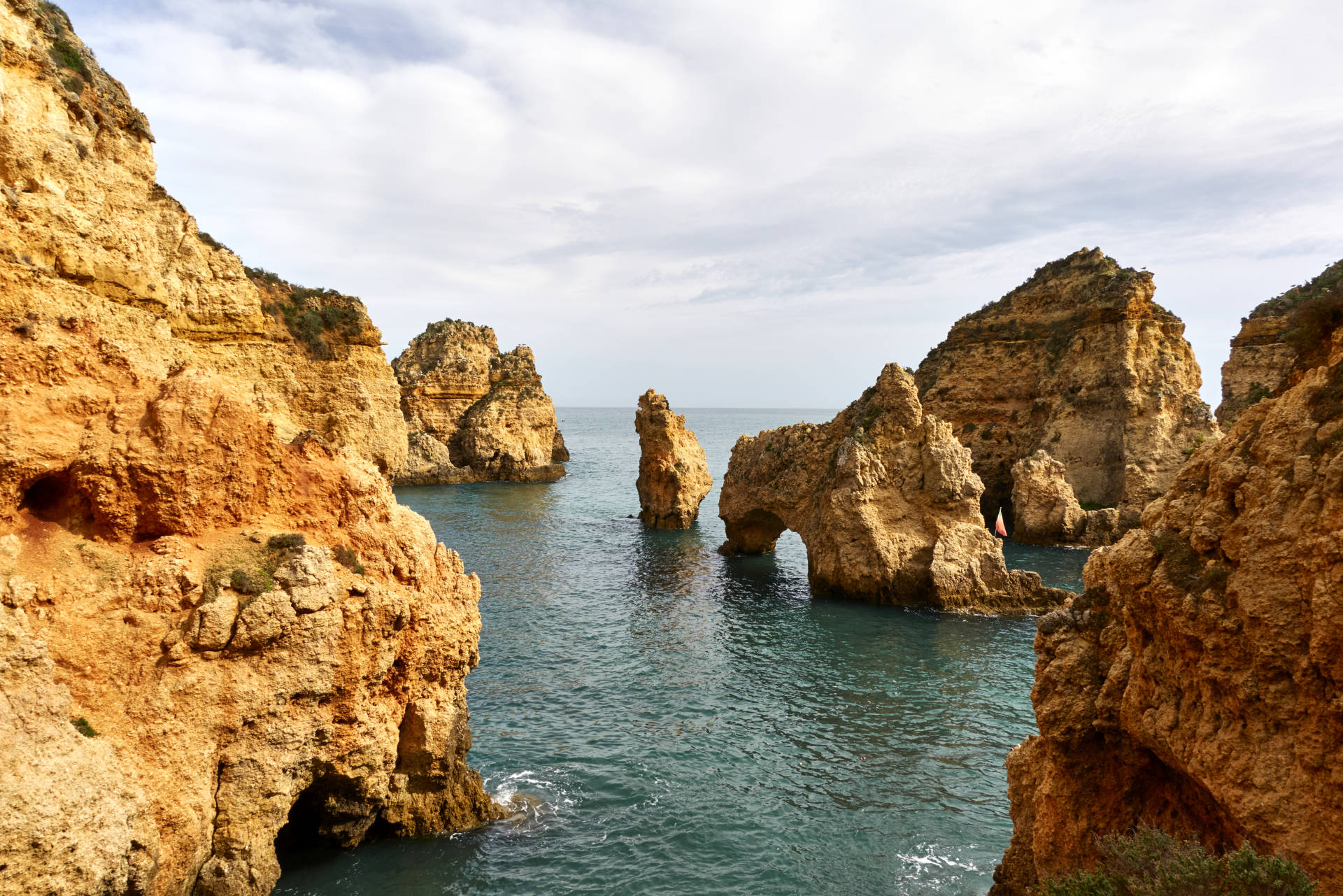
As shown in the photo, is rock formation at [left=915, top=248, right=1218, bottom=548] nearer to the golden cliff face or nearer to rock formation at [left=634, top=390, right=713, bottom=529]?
rock formation at [left=634, top=390, right=713, bottom=529]

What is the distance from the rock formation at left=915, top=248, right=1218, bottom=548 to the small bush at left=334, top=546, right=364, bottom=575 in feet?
150

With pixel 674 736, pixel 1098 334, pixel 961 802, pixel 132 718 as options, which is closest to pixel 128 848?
pixel 132 718

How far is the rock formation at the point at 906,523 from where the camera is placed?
3319 cm

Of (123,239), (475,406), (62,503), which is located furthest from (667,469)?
(62,503)

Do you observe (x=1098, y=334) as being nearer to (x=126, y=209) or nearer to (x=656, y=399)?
(x=656, y=399)

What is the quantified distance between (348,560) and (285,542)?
1141 mm

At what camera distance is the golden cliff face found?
38.2ft

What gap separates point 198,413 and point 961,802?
1759 centimetres

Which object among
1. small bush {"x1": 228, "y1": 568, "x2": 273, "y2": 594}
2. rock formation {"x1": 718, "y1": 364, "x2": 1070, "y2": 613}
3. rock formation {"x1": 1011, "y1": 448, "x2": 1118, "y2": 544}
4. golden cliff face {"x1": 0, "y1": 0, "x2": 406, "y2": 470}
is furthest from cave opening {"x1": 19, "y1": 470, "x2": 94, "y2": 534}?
rock formation {"x1": 1011, "y1": 448, "x2": 1118, "y2": 544}

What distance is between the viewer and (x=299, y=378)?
17.0 meters

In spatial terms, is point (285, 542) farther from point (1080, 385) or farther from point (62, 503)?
point (1080, 385)

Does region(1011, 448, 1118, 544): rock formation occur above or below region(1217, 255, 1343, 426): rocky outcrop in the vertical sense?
below

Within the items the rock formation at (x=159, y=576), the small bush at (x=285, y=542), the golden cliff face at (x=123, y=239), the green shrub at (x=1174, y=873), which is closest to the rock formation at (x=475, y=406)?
the golden cliff face at (x=123, y=239)

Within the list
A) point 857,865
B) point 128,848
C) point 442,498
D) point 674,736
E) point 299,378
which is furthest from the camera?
point 442,498
